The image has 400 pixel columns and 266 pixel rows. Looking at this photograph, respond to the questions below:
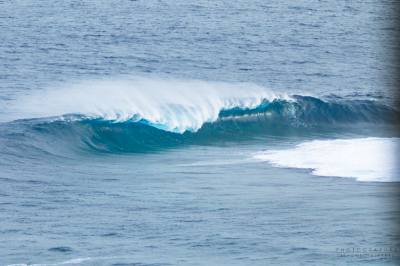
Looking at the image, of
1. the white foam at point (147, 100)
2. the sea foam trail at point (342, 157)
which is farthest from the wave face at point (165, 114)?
the sea foam trail at point (342, 157)

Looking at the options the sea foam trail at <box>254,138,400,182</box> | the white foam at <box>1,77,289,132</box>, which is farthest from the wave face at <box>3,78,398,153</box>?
the sea foam trail at <box>254,138,400,182</box>

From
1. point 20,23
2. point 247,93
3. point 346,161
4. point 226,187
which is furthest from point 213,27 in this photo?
point 226,187

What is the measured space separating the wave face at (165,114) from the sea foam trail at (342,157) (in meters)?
2.35

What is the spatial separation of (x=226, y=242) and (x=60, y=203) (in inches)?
222

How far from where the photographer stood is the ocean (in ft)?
72.2

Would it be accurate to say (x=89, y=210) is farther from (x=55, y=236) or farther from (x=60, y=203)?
(x=55, y=236)

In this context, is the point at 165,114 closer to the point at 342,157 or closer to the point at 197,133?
the point at 197,133

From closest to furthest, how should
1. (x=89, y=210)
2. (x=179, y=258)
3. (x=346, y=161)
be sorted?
(x=179, y=258) → (x=89, y=210) → (x=346, y=161)

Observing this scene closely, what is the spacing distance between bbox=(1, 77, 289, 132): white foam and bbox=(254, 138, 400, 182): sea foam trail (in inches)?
189

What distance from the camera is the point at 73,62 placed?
52312mm

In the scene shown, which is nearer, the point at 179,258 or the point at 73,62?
the point at 179,258

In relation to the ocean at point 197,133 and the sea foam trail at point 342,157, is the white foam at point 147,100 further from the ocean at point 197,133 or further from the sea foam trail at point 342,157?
the sea foam trail at point 342,157

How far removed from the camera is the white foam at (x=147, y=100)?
40.2 m

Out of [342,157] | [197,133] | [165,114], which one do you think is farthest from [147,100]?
[342,157]
